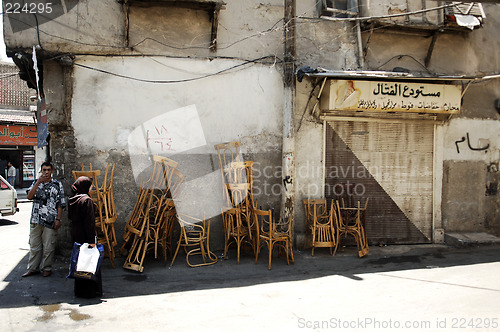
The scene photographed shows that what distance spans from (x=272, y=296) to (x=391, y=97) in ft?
14.6

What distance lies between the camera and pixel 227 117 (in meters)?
6.62

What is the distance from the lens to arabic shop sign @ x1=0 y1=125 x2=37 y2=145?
55.2 feet

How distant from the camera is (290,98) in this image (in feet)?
21.6

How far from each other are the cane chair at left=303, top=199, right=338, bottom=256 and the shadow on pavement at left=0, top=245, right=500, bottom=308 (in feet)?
0.80

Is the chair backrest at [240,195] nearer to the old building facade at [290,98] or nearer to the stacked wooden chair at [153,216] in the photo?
the old building facade at [290,98]

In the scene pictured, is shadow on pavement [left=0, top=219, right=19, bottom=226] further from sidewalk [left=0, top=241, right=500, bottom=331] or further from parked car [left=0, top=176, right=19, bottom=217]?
sidewalk [left=0, top=241, right=500, bottom=331]

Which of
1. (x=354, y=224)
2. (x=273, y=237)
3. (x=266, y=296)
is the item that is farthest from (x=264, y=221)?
(x=266, y=296)

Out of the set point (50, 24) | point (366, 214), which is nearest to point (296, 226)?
point (366, 214)

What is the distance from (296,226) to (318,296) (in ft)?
7.98

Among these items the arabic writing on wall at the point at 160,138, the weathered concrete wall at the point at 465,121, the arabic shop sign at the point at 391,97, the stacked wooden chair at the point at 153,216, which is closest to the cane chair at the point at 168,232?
the stacked wooden chair at the point at 153,216

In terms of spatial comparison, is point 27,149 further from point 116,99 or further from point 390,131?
point 390,131

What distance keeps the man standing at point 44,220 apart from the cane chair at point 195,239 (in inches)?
69.6

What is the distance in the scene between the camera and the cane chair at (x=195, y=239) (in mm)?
5898

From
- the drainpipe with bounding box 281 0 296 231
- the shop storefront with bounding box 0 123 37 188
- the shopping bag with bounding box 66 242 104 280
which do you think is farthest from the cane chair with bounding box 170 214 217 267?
the shop storefront with bounding box 0 123 37 188
